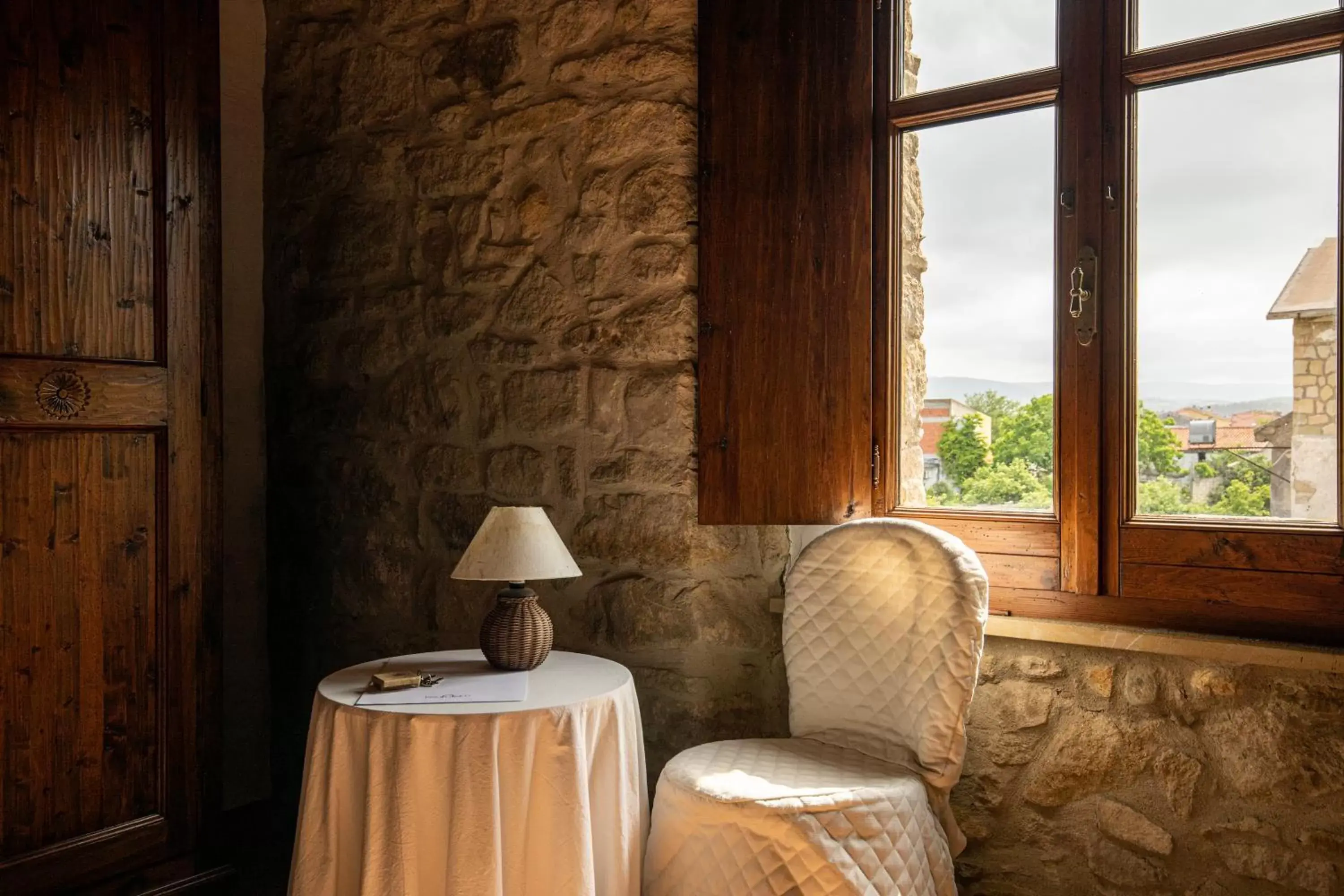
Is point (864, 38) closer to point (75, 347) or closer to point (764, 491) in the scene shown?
point (764, 491)

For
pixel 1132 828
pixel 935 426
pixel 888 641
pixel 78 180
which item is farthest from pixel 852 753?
pixel 78 180


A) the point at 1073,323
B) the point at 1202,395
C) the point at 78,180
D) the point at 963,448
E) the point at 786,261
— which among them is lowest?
the point at 963,448

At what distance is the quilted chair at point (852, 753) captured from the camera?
172 cm

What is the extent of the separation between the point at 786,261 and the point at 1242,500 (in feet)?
3.72

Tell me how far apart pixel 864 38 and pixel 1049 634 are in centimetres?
147

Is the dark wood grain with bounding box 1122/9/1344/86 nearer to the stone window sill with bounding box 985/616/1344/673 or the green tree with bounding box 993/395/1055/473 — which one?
the green tree with bounding box 993/395/1055/473

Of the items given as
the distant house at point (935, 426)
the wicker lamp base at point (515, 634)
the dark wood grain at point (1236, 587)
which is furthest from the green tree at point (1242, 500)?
the wicker lamp base at point (515, 634)

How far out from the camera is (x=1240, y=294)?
1928mm

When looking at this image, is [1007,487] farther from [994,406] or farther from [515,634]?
[515,634]

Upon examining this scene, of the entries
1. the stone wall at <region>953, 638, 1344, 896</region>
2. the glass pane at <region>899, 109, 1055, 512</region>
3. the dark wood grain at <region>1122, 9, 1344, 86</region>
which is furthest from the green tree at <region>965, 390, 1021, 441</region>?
the dark wood grain at <region>1122, 9, 1344, 86</region>

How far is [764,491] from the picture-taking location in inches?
92.8

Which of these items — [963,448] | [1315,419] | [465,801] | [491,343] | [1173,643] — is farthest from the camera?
[491,343]

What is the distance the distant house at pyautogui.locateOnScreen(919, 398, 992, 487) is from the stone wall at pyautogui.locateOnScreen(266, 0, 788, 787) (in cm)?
43

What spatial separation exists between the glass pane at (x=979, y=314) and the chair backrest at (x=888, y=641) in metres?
0.27
